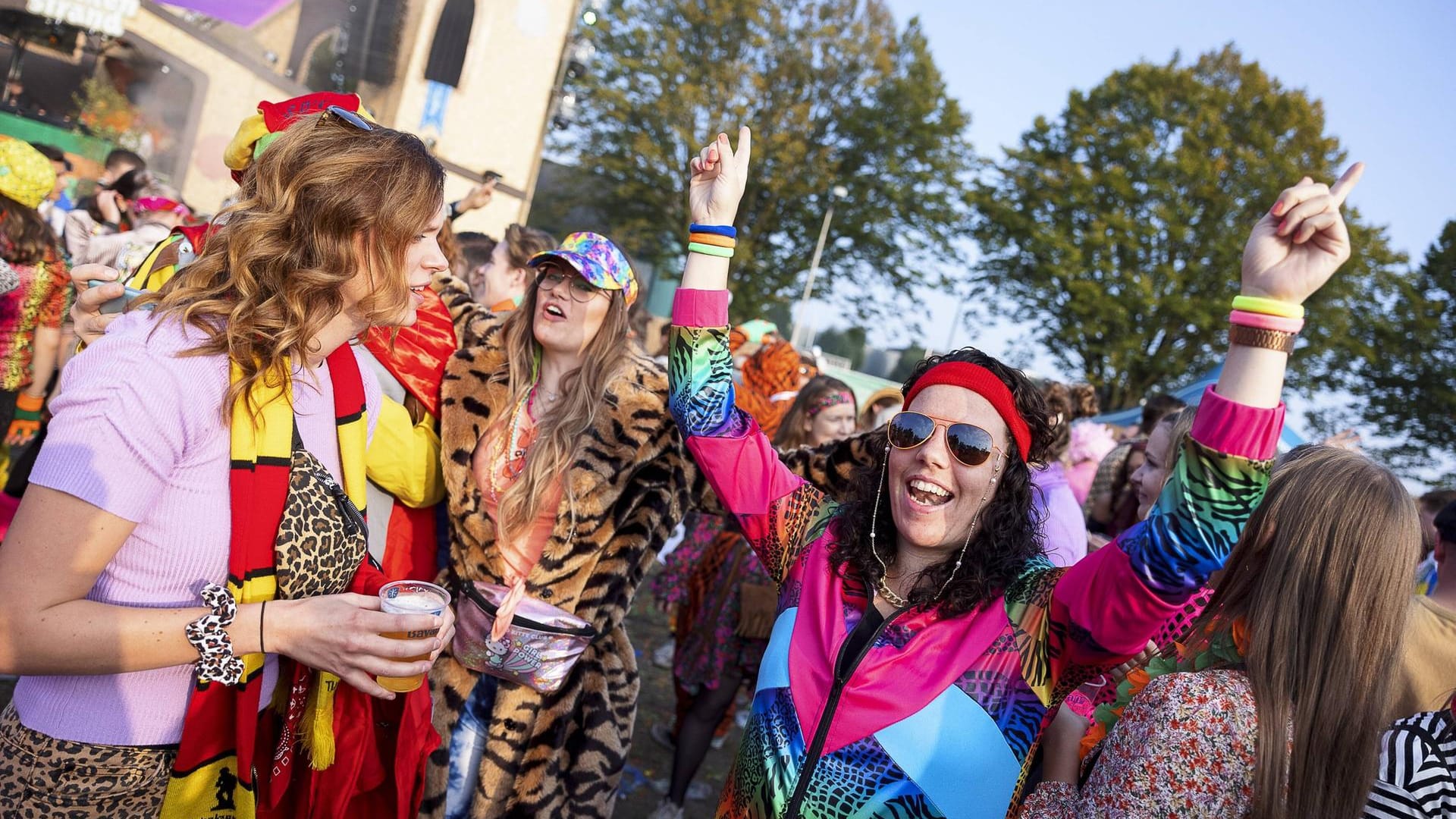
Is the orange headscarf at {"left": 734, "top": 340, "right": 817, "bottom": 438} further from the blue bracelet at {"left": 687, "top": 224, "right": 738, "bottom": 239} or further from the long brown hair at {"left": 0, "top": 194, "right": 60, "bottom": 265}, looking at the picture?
the long brown hair at {"left": 0, "top": 194, "right": 60, "bottom": 265}

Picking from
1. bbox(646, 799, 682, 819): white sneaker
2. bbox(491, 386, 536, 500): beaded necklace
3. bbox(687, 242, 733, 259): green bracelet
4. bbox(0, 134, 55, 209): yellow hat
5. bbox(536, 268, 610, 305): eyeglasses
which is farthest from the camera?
bbox(0, 134, 55, 209): yellow hat

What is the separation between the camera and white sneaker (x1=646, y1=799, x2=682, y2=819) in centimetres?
391

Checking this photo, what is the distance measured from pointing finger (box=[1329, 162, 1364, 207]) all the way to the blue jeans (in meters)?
2.33

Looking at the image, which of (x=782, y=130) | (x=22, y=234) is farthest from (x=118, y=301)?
(x=782, y=130)

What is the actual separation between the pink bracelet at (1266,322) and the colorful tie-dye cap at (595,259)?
1.82 m

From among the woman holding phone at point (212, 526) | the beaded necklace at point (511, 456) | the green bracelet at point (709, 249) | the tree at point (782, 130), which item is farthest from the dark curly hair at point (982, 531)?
the tree at point (782, 130)

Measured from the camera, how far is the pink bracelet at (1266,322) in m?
1.36

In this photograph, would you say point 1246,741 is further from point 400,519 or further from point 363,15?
point 363,15

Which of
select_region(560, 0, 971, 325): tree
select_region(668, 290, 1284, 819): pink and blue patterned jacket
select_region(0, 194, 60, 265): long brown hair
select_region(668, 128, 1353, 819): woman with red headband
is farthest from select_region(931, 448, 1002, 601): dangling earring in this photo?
select_region(560, 0, 971, 325): tree

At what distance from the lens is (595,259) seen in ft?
9.00

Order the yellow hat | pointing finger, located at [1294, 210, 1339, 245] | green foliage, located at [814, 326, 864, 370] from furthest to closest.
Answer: green foliage, located at [814, 326, 864, 370]
the yellow hat
pointing finger, located at [1294, 210, 1339, 245]

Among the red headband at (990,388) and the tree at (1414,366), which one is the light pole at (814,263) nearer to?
the tree at (1414,366)

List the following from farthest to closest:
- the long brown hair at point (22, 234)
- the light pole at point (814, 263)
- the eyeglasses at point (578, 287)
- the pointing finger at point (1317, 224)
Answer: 1. the light pole at point (814, 263)
2. the long brown hair at point (22, 234)
3. the eyeglasses at point (578, 287)
4. the pointing finger at point (1317, 224)

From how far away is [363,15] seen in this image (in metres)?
16.7
